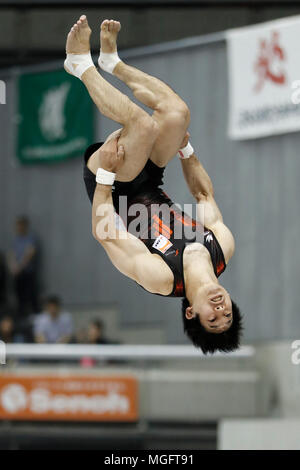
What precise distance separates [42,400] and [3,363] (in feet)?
2.48

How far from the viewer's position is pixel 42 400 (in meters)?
12.5

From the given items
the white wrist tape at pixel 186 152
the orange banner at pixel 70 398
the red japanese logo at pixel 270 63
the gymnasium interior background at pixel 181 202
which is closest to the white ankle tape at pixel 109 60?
the white wrist tape at pixel 186 152

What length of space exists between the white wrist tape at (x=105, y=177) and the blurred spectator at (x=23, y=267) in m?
8.72

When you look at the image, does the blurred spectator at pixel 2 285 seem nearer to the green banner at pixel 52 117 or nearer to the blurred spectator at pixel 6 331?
the blurred spectator at pixel 6 331

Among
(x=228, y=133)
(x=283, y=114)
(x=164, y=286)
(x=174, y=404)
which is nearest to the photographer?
(x=164, y=286)

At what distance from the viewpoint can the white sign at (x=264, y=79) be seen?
13406mm

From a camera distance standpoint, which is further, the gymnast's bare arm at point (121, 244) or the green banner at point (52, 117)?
the green banner at point (52, 117)

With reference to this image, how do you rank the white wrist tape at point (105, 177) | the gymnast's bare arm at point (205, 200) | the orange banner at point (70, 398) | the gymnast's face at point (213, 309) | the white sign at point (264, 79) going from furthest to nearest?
the white sign at point (264, 79) → the orange banner at point (70, 398) → the gymnast's bare arm at point (205, 200) → the white wrist tape at point (105, 177) → the gymnast's face at point (213, 309)

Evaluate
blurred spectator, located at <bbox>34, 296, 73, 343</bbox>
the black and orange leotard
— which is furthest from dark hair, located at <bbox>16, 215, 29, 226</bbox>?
the black and orange leotard

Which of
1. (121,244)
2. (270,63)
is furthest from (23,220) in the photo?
(121,244)

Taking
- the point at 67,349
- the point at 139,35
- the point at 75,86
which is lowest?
the point at 67,349

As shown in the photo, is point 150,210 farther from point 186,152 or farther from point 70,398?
point 70,398
